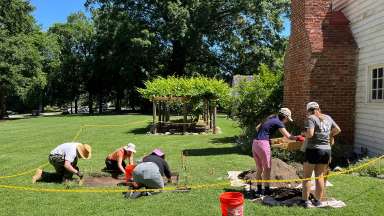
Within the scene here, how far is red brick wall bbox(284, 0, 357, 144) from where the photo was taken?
13367 millimetres

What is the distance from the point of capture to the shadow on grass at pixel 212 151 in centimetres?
1502

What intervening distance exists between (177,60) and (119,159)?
38930mm

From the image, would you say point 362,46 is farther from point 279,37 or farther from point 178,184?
point 279,37

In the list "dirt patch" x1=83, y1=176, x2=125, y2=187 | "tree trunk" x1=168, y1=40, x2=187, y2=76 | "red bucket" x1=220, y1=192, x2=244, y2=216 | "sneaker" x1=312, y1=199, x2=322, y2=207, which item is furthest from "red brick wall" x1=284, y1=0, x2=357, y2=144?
"tree trunk" x1=168, y1=40, x2=187, y2=76

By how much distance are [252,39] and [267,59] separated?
267cm

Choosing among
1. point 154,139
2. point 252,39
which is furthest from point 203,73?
point 154,139

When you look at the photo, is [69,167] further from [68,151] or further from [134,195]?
[134,195]

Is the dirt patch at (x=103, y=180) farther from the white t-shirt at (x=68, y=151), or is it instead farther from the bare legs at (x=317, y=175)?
the bare legs at (x=317, y=175)

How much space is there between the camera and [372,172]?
10461 millimetres

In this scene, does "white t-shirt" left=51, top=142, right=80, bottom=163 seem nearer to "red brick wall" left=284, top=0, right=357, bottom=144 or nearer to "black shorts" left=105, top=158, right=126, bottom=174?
"black shorts" left=105, top=158, right=126, bottom=174

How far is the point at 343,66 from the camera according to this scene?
13.4 meters

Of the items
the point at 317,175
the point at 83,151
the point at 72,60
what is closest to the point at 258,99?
the point at 83,151

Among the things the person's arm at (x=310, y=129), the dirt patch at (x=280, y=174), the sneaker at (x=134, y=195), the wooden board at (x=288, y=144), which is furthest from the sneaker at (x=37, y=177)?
the person's arm at (x=310, y=129)

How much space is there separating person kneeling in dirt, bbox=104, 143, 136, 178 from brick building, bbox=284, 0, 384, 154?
5.63 metres
